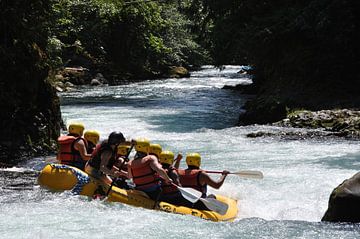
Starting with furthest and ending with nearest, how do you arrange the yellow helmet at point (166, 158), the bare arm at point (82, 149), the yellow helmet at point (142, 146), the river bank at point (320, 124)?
the river bank at point (320, 124), the bare arm at point (82, 149), the yellow helmet at point (166, 158), the yellow helmet at point (142, 146)

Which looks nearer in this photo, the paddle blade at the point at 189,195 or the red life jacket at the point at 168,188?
the paddle blade at the point at 189,195

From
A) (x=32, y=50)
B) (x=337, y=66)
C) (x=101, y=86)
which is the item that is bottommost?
(x=101, y=86)

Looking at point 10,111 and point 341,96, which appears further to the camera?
point 341,96

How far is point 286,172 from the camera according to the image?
421 inches

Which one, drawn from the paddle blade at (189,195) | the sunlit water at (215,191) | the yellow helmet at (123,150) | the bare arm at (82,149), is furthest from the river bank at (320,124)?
the paddle blade at (189,195)

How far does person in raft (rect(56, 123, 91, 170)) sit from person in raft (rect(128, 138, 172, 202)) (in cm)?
114

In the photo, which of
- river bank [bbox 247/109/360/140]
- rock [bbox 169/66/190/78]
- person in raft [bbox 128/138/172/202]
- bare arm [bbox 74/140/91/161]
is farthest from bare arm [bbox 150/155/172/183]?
rock [bbox 169/66/190/78]

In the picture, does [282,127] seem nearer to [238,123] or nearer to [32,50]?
[238,123]

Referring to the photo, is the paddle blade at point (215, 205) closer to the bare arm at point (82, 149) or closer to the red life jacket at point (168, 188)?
the red life jacket at point (168, 188)

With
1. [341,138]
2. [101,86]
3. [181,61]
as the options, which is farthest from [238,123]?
[181,61]

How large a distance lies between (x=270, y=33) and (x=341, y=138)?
19.5ft

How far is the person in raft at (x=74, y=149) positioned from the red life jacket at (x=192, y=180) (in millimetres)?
1583

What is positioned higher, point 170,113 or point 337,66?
point 337,66

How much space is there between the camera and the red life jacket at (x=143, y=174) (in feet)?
26.6
